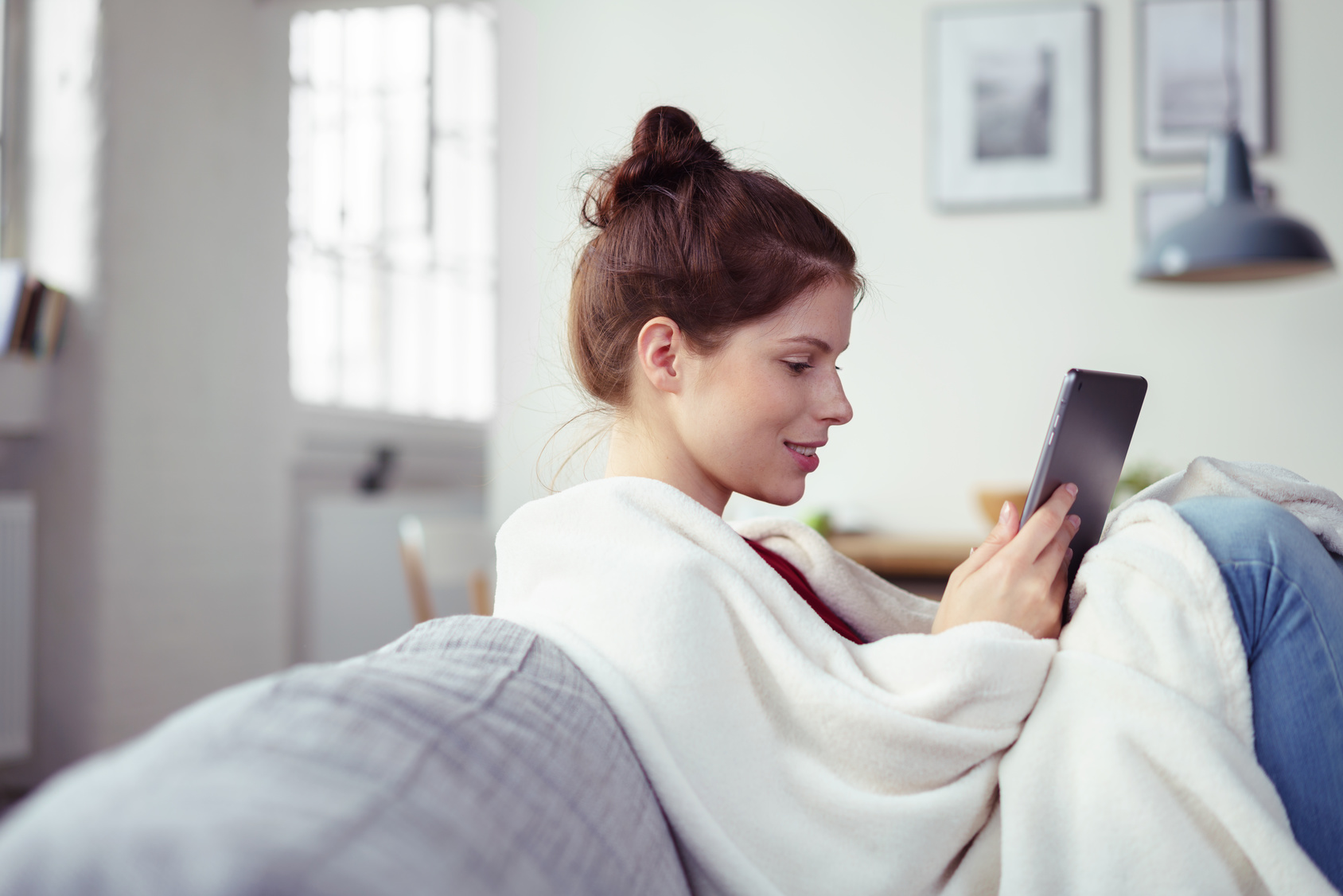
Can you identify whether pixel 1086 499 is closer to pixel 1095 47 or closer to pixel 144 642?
pixel 1095 47

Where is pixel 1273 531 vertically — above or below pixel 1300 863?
above

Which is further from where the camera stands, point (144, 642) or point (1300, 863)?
point (144, 642)

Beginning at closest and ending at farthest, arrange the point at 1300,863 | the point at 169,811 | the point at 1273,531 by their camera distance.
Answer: the point at 169,811 → the point at 1300,863 → the point at 1273,531

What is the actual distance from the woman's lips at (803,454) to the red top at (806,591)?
0.09m

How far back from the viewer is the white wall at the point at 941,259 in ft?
9.87

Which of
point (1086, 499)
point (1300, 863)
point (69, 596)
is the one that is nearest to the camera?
point (1300, 863)

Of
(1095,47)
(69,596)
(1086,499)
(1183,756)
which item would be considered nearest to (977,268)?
(1095,47)

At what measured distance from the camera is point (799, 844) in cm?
70

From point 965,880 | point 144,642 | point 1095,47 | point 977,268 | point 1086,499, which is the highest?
point 1095,47

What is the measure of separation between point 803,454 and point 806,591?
13cm

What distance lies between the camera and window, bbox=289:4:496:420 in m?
3.98

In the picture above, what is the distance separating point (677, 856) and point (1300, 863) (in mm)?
405

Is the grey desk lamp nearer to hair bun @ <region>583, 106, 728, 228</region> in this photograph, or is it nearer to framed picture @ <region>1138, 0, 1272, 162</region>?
framed picture @ <region>1138, 0, 1272, 162</region>

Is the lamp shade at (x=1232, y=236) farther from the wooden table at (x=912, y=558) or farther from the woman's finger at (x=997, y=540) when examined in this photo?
the woman's finger at (x=997, y=540)
